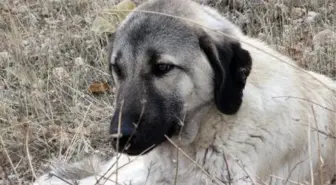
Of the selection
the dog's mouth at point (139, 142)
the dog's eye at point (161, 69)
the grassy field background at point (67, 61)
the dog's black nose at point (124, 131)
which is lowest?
the grassy field background at point (67, 61)

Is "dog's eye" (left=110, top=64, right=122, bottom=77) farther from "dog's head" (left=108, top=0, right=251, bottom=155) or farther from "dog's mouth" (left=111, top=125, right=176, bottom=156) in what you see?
"dog's mouth" (left=111, top=125, right=176, bottom=156)

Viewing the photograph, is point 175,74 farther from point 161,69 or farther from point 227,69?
point 227,69

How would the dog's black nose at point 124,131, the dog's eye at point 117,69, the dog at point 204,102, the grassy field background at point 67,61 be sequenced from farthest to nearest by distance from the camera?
the grassy field background at point 67,61, the dog's eye at point 117,69, the dog at point 204,102, the dog's black nose at point 124,131

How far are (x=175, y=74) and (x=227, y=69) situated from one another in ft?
0.99

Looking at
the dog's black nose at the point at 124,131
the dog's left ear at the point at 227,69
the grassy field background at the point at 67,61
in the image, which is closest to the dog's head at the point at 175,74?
the dog's left ear at the point at 227,69

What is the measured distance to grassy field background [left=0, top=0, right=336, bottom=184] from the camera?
18.5 feet

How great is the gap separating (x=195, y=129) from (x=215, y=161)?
224mm

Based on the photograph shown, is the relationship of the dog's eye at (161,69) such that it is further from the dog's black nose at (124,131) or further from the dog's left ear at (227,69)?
the dog's black nose at (124,131)

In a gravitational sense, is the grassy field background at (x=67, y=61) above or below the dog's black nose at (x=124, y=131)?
below

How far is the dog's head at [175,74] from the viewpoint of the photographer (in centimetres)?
400

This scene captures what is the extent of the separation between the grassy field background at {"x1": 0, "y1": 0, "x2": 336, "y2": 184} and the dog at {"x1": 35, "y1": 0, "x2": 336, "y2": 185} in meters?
1.23

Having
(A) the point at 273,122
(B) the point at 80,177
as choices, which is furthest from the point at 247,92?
(B) the point at 80,177

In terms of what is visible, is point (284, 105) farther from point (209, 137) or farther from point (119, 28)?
point (119, 28)

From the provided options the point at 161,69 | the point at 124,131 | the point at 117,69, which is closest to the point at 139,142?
the point at 124,131
